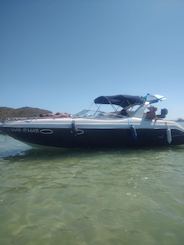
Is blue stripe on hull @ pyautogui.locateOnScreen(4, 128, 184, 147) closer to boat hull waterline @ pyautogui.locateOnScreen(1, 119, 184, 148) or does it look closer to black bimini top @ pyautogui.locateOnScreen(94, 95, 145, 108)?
boat hull waterline @ pyautogui.locateOnScreen(1, 119, 184, 148)

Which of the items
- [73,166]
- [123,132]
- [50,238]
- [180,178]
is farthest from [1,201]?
[123,132]

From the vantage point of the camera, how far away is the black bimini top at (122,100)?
41.9 ft

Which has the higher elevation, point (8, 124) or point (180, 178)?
point (8, 124)

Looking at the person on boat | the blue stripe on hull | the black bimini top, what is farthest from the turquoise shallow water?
the black bimini top

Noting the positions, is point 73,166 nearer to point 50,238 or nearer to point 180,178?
point 180,178

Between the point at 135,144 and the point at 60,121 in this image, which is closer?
the point at 60,121

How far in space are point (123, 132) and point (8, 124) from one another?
16.1ft

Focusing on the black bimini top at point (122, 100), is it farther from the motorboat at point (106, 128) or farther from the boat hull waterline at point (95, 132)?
the boat hull waterline at point (95, 132)

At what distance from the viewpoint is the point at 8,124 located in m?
10.4

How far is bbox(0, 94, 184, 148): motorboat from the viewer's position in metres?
10.4

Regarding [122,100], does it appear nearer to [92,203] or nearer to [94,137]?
[94,137]

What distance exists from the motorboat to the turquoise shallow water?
199cm

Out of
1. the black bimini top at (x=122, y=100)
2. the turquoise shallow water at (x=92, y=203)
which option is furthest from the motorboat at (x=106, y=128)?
the turquoise shallow water at (x=92, y=203)

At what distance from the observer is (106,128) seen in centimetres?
1131
